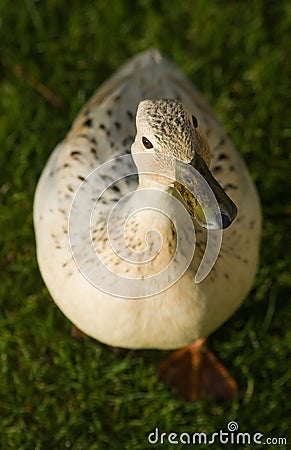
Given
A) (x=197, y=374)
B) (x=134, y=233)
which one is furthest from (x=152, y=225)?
(x=197, y=374)

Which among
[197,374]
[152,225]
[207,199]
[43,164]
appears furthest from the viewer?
[43,164]

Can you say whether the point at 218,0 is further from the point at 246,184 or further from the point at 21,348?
the point at 21,348

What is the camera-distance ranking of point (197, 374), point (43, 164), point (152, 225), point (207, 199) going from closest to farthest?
point (207, 199), point (152, 225), point (197, 374), point (43, 164)

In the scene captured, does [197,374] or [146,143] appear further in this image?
[197,374]

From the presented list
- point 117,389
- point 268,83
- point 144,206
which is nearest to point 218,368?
point 117,389

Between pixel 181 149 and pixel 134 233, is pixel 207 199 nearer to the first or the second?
pixel 181 149

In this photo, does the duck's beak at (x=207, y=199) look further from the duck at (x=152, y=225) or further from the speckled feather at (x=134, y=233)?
the speckled feather at (x=134, y=233)

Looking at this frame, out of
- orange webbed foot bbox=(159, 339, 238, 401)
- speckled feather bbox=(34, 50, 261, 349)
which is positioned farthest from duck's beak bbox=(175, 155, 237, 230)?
orange webbed foot bbox=(159, 339, 238, 401)
